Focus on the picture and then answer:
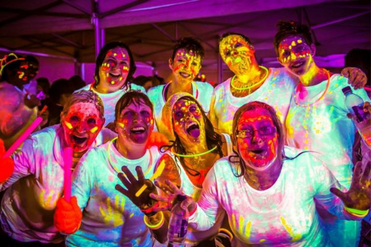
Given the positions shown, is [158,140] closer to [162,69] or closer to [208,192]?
[208,192]

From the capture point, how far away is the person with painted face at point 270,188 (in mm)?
1801

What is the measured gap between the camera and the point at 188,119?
2162 mm

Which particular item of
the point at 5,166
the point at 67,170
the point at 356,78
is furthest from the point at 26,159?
the point at 356,78

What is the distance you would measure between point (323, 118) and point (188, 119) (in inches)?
30.9

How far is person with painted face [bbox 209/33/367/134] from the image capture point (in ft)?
7.22

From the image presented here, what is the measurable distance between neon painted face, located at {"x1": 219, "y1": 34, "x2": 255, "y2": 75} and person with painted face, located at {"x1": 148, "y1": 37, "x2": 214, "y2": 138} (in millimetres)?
222

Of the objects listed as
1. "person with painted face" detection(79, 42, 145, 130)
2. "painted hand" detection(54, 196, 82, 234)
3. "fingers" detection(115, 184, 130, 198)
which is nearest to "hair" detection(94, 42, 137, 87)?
"person with painted face" detection(79, 42, 145, 130)

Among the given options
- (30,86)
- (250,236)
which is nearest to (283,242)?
(250,236)

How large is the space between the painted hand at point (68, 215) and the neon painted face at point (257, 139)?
101 centimetres

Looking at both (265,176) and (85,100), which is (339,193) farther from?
(85,100)

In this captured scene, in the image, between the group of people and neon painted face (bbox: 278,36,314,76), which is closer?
the group of people

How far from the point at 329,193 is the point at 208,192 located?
24.1 inches

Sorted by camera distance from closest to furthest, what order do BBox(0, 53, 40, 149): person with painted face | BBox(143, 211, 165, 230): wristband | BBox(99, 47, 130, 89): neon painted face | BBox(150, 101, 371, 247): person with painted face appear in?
BBox(150, 101, 371, 247): person with painted face < BBox(143, 211, 165, 230): wristband < BBox(99, 47, 130, 89): neon painted face < BBox(0, 53, 40, 149): person with painted face

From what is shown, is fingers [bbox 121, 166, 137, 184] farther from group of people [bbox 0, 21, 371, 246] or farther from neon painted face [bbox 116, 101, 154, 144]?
neon painted face [bbox 116, 101, 154, 144]
